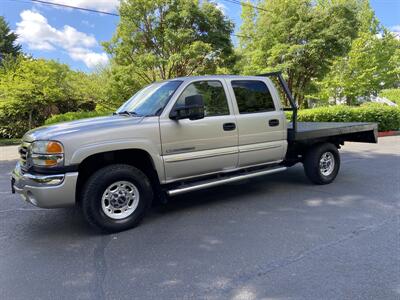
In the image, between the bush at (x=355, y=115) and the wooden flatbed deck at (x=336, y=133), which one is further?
the bush at (x=355, y=115)

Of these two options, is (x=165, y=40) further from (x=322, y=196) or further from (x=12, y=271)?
(x=12, y=271)

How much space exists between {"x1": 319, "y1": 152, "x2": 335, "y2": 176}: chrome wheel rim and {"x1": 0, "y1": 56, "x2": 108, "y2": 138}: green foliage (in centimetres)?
1416

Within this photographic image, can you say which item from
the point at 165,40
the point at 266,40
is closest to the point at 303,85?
the point at 266,40

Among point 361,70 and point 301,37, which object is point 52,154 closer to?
point 301,37

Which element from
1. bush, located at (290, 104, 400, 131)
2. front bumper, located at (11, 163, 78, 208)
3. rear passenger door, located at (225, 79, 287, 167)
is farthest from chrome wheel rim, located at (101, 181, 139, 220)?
bush, located at (290, 104, 400, 131)

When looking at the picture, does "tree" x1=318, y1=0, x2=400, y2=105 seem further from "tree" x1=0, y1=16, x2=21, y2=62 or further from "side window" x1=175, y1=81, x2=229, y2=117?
"tree" x1=0, y1=16, x2=21, y2=62

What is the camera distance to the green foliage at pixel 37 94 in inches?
646

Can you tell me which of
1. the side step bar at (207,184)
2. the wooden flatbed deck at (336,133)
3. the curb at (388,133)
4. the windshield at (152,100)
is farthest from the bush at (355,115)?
the windshield at (152,100)

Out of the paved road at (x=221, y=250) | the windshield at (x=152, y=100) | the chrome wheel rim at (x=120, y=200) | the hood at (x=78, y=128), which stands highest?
the windshield at (x=152, y=100)

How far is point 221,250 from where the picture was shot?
3.63m

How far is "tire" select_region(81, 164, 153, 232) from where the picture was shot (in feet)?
13.1

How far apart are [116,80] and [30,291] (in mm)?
13346

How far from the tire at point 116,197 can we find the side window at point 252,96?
6.46ft

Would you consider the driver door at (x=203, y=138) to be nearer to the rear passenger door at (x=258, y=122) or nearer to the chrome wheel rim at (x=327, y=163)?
the rear passenger door at (x=258, y=122)
